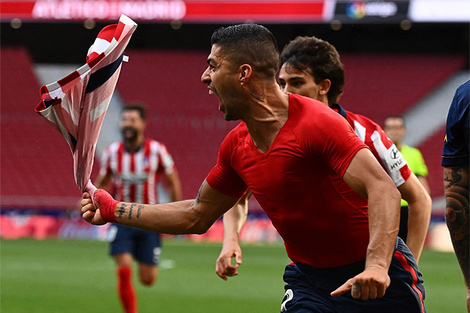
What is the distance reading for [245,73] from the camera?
3.63m

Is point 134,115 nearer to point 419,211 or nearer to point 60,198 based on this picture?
point 419,211

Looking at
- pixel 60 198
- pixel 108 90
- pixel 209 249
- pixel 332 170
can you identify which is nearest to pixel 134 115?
pixel 108 90

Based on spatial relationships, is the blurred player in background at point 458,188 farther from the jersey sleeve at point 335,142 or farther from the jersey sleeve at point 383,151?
the jersey sleeve at point 335,142

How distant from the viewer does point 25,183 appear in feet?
83.2

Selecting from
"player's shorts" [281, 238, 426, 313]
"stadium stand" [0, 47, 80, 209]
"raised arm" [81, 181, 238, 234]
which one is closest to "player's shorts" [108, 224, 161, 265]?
"raised arm" [81, 181, 238, 234]

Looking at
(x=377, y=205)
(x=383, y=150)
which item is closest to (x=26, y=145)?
(x=383, y=150)

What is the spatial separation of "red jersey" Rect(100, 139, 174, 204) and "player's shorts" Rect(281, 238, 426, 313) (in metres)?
5.77

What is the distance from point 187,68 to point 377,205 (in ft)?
78.1

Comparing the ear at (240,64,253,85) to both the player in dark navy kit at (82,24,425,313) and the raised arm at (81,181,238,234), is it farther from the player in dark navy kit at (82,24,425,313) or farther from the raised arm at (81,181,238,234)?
the raised arm at (81,181,238,234)

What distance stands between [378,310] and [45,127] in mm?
24106

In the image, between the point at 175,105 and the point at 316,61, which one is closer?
the point at 316,61

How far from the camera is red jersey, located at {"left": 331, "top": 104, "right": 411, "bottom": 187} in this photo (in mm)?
4320

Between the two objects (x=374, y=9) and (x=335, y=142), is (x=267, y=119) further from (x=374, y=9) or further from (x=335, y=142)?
(x=374, y=9)

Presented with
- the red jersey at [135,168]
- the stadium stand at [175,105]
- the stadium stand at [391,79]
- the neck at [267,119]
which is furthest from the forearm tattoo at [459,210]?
the stadium stand at [391,79]
